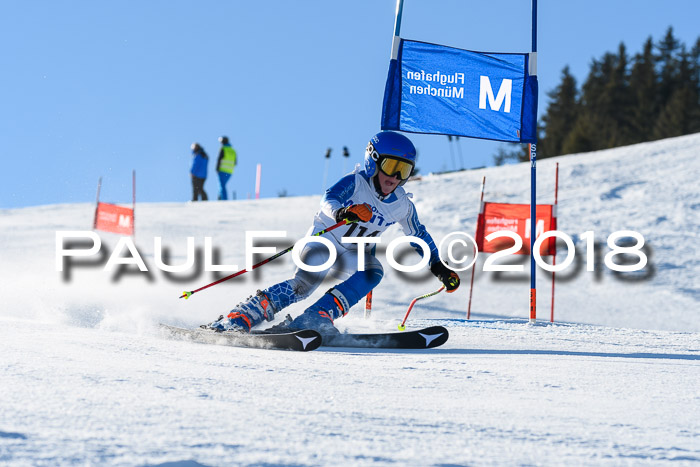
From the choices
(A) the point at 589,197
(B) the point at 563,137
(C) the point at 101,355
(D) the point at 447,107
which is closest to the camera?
(C) the point at 101,355

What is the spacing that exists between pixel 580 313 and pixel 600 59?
50569mm

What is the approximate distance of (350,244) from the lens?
4.64m

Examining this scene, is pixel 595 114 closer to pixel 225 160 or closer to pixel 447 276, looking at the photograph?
pixel 225 160

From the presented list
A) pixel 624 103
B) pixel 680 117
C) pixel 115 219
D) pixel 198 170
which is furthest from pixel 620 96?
pixel 115 219

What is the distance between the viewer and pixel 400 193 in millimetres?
4719

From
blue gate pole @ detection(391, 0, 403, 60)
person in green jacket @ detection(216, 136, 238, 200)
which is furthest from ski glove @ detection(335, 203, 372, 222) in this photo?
person in green jacket @ detection(216, 136, 238, 200)

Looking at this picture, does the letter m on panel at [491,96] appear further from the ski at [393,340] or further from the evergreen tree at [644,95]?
the evergreen tree at [644,95]

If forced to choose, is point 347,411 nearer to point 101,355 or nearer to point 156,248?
point 101,355

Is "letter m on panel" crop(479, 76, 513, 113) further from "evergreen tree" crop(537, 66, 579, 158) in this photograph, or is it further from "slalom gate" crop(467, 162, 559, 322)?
"evergreen tree" crop(537, 66, 579, 158)

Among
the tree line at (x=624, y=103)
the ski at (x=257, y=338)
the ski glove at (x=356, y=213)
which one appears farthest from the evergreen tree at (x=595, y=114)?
the ski at (x=257, y=338)

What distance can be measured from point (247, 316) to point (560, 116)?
51.0m

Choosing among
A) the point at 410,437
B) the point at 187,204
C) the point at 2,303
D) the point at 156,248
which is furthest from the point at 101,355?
the point at 187,204

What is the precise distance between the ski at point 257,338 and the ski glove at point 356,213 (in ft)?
2.47

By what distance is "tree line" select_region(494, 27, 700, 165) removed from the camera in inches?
1727
